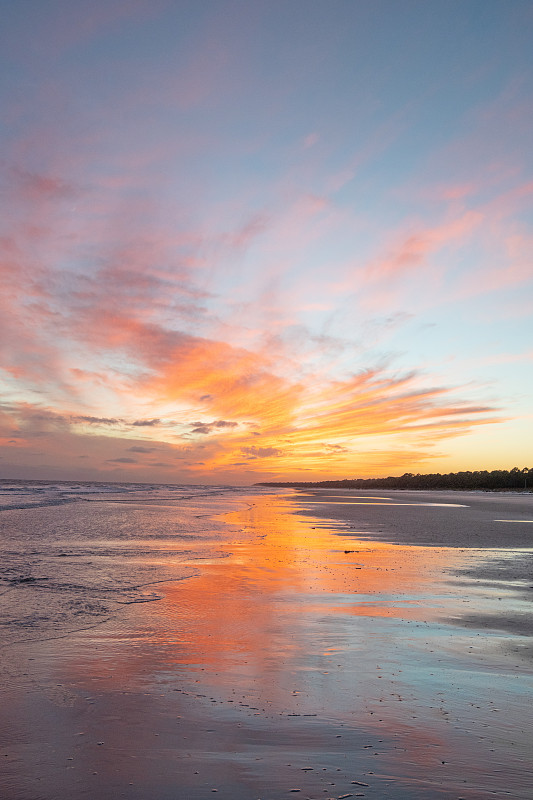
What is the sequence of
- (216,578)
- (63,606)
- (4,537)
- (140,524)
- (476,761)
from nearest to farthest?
(476,761), (63,606), (216,578), (4,537), (140,524)

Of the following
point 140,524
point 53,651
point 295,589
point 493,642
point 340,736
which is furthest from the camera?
point 140,524

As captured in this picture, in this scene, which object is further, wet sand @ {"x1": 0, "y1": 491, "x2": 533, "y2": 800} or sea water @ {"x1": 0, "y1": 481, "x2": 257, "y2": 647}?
sea water @ {"x1": 0, "y1": 481, "x2": 257, "y2": 647}

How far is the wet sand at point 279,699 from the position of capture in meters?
3.90

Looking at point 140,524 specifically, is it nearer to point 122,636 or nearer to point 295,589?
point 295,589

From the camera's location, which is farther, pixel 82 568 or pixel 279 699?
pixel 82 568

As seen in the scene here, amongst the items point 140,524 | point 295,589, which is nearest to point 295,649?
point 295,589

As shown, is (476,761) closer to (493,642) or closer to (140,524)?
(493,642)

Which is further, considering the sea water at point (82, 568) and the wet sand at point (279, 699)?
the sea water at point (82, 568)

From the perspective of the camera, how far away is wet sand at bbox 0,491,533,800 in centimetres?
390

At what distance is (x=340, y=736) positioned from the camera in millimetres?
4551

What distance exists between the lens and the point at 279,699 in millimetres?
5320

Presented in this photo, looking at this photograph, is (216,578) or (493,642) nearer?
(493,642)

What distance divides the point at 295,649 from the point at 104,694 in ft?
8.39

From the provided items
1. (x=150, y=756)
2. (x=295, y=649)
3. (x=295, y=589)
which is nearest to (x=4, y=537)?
(x=295, y=589)
